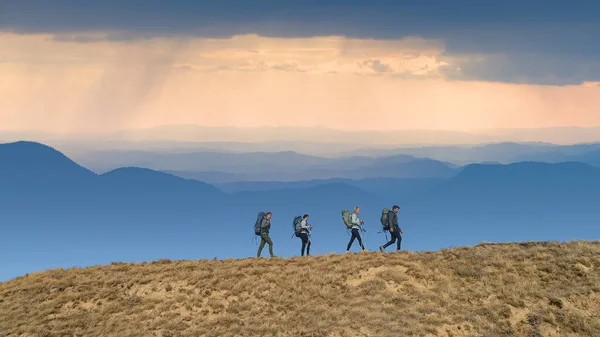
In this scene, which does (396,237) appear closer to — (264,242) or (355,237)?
(355,237)

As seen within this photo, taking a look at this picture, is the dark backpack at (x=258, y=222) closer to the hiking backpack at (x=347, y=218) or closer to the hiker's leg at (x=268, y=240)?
the hiker's leg at (x=268, y=240)

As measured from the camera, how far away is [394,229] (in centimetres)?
3766

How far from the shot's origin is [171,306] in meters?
31.6

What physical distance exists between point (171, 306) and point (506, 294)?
1492 centimetres

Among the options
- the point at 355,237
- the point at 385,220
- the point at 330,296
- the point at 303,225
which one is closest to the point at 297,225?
the point at 303,225

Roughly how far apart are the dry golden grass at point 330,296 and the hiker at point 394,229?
63.2 inches

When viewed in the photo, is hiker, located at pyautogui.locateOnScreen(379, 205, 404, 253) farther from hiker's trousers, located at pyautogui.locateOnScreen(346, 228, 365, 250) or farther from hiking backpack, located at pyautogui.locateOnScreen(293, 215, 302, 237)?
hiking backpack, located at pyautogui.locateOnScreen(293, 215, 302, 237)

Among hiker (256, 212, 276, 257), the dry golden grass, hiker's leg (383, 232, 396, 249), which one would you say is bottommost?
the dry golden grass

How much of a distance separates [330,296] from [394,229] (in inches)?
289

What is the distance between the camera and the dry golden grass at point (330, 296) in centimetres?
2942

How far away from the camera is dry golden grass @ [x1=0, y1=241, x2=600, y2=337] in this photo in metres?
29.4

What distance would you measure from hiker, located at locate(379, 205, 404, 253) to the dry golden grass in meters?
1.61

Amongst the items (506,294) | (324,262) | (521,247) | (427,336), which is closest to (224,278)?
(324,262)

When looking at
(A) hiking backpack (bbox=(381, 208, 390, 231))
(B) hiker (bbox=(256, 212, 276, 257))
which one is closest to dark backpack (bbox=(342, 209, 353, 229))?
(A) hiking backpack (bbox=(381, 208, 390, 231))
